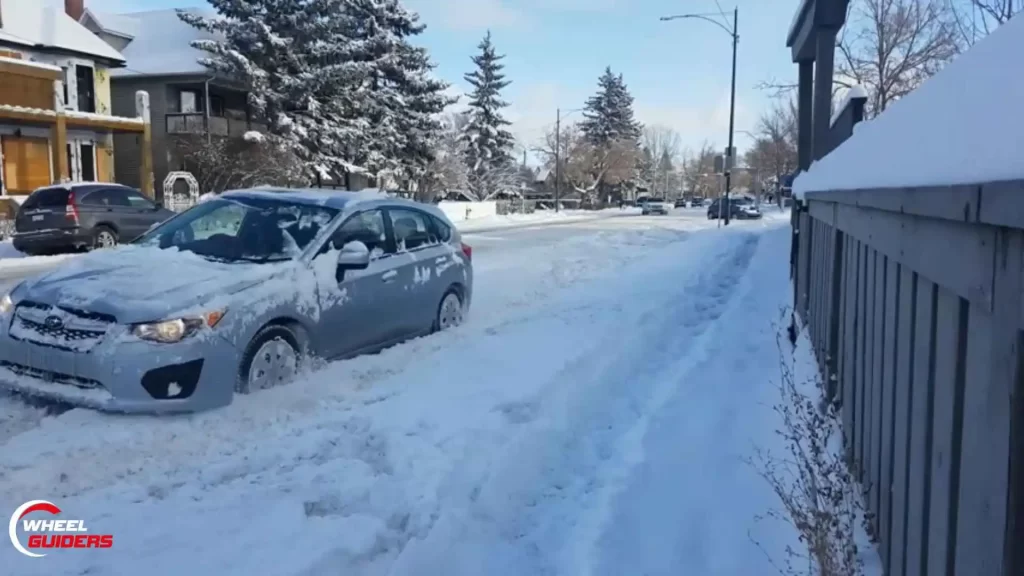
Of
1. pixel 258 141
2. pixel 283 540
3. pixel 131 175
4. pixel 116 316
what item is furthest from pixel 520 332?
pixel 131 175

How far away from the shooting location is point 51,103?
27.8 meters

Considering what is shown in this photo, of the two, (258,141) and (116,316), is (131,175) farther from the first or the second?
(116,316)

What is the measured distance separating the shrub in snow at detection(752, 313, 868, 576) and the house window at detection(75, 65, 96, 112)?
3524 centimetres

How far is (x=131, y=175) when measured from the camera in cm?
3659

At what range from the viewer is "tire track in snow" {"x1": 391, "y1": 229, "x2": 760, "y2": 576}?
11.5ft

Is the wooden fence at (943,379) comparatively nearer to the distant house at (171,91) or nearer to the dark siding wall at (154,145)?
the distant house at (171,91)

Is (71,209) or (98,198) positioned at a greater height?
(98,198)

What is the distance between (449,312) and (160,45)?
37.4 meters

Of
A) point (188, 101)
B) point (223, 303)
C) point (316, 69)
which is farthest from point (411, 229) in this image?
point (188, 101)

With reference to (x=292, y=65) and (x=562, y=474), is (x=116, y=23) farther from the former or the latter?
(x=562, y=474)

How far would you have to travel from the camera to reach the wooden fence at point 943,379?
4.74 feet

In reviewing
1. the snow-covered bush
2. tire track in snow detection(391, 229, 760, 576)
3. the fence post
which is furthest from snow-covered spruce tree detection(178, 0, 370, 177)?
the fence post

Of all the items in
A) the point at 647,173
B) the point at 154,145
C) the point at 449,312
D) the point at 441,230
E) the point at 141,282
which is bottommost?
the point at 449,312

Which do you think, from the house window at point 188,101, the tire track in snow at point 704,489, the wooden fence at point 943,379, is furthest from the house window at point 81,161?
the wooden fence at point 943,379
